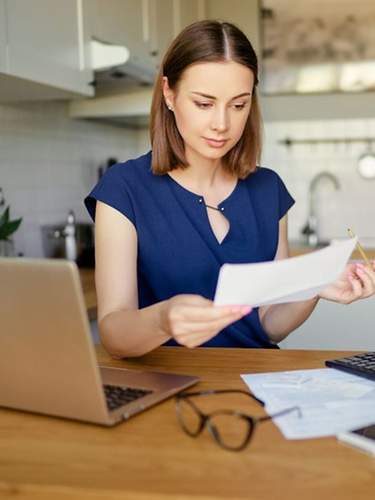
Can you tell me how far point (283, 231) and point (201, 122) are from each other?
1.38 feet

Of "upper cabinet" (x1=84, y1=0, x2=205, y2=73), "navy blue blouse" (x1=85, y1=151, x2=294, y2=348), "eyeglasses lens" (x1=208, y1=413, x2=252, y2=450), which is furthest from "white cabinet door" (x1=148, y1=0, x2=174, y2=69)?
"eyeglasses lens" (x1=208, y1=413, x2=252, y2=450)

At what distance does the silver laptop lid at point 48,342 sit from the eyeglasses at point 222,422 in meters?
0.10

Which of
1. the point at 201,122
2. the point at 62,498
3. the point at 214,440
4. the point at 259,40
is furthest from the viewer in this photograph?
the point at 259,40

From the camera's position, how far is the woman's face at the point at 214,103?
1.28 metres

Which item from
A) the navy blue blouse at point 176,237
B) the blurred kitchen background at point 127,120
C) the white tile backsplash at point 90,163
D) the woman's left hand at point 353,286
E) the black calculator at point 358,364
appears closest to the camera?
the black calculator at point 358,364

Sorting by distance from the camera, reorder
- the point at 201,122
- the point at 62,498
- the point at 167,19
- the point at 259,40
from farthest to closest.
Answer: the point at 259,40 < the point at 167,19 < the point at 201,122 < the point at 62,498

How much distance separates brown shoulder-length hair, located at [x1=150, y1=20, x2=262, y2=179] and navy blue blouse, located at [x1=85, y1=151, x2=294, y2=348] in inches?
2.1

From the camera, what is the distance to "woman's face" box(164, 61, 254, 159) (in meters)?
1.28

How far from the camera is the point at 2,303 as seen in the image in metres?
0.85

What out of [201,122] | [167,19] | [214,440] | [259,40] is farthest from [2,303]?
[259,40]

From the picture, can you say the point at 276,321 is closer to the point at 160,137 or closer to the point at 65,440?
the point at 160,137

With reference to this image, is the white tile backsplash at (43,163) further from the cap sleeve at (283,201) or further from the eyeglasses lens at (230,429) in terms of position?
the eyeglasses lens at (230,429)

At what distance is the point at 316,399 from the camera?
91 centimetres

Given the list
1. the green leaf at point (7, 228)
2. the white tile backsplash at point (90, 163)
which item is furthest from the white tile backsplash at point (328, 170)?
the green leaf at point (7, 228)
